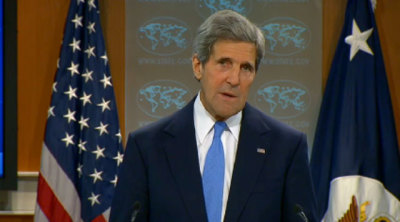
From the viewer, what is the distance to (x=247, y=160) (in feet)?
5.90

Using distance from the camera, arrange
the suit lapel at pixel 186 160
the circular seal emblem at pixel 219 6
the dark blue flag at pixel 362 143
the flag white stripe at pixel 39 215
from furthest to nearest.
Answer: the circular seal emblem at pixel 219 6 → the dark blue flag at pixel 362 143 → the flag white stripe at pixel 39 215 → the suit lapel at pixel 186 160

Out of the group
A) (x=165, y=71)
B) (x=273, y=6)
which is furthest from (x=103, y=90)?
(x=273, y=6)

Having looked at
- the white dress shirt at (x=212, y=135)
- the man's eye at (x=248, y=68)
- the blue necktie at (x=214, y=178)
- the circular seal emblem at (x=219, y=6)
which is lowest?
the blue necktie at (x=214, y=178)

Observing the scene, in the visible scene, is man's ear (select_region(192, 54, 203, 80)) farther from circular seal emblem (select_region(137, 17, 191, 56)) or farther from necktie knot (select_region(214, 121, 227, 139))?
circular seal emblem (select_region(137, 17, 191, 56))

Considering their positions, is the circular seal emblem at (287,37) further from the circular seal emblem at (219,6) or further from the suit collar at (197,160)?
the suit collar at (197,160)

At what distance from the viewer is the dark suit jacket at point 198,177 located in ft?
5.72

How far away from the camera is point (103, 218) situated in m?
3.79

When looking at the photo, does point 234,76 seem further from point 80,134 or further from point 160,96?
point 160,96

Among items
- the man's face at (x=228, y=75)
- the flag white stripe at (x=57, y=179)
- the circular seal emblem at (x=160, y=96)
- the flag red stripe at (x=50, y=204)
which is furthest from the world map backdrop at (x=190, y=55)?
the man's face at (x=228, y=75)

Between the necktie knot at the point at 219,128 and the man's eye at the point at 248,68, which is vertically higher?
the man's eye at the point at 248,68

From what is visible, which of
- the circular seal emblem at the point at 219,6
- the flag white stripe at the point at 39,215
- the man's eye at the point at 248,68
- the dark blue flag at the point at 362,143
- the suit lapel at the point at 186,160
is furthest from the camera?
the circular seal emblem at the point at 219,6

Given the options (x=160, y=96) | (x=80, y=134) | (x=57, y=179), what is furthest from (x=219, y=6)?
(x=57, y=179)

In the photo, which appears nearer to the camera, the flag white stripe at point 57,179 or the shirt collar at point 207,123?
the shirt collar at point 207,123

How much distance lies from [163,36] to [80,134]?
0.94 meters
